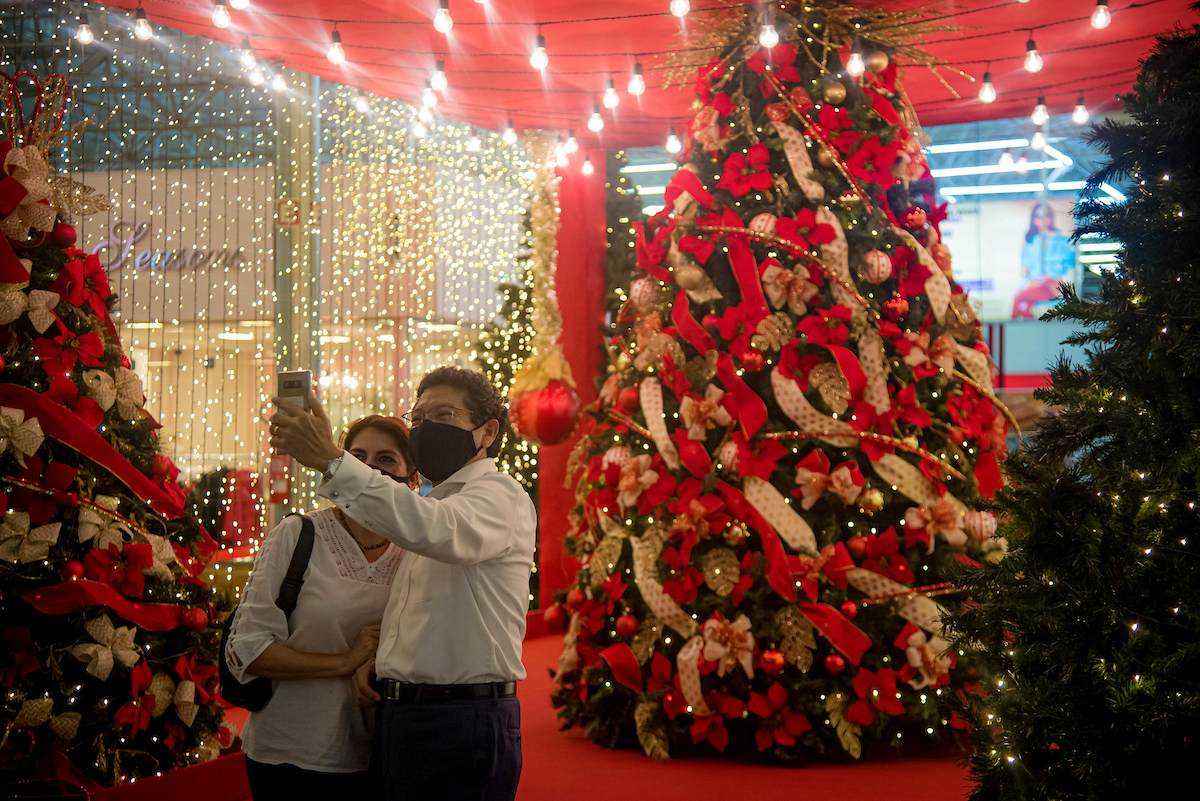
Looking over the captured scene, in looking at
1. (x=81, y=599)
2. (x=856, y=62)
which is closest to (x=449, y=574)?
(x=81, y=599)

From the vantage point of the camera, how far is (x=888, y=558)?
4.62 meters

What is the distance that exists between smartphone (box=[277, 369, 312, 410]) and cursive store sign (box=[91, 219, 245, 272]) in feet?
20.0

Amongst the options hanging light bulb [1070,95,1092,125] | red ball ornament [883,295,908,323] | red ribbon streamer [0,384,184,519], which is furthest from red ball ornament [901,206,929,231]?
red ribbon streamer [0,384,184,519]

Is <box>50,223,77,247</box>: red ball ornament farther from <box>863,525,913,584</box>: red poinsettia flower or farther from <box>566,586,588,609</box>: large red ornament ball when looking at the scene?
<box>863,525,913,584</box>: red poinsettia flower

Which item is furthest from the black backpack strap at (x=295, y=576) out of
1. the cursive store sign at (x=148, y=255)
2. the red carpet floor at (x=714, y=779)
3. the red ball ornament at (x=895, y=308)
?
the cursive store sign at (x=148, y=255)

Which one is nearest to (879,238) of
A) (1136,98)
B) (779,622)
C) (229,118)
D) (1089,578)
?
(779,622)

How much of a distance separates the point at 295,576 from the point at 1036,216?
11.4 m

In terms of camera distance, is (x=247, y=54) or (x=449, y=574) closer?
(x=449, y=574)

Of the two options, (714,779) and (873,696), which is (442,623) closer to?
(714,779)

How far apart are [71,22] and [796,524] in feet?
20.6

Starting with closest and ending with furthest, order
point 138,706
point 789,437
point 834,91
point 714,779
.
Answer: point 138,706 → point 714,779 → point 789,437 → point 834,91

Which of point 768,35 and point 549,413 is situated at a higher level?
point 768,35

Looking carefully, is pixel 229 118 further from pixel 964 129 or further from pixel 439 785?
pixel 964 129

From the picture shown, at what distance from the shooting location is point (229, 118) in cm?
785
